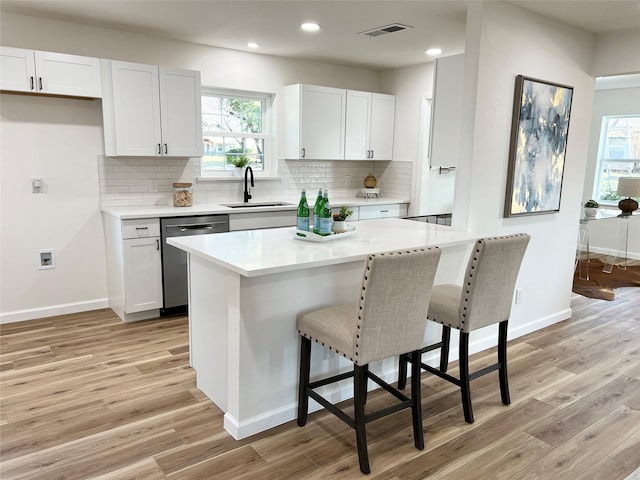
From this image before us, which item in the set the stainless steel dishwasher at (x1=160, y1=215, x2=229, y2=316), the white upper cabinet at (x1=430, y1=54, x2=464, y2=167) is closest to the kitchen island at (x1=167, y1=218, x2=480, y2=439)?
the white upper cabinet at (x1=430, y1=54, x2=464, y2=167)

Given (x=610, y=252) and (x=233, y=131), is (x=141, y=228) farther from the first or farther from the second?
(x=610, y=252)

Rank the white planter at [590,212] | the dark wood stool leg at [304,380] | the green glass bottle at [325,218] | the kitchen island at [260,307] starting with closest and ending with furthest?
the kitchen island at [260,307], the dark wood stool leg at [304,380], the green glass bottle at [325,218], the white planter at [590,212]

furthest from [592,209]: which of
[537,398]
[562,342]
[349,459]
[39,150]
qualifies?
[39,150]

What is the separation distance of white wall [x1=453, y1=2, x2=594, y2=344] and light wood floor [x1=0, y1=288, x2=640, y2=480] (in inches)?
26.2

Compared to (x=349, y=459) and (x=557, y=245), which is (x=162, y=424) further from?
(x=557, y=245)

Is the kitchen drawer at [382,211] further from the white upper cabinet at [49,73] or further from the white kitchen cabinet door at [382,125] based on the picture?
the white upper cabinet at [49,73]

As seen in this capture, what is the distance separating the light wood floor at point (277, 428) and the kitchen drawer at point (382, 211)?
87.8 inches

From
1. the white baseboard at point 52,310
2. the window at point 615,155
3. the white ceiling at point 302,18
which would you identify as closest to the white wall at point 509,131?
the white ceiling at point 302,18

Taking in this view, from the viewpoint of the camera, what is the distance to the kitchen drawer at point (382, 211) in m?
5.43

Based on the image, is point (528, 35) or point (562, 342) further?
point (562, 342)

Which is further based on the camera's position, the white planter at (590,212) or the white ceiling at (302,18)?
the white planter at (590,212)

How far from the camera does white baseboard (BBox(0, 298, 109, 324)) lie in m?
4.06

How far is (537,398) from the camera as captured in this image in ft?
9.85

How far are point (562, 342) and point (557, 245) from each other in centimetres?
83
